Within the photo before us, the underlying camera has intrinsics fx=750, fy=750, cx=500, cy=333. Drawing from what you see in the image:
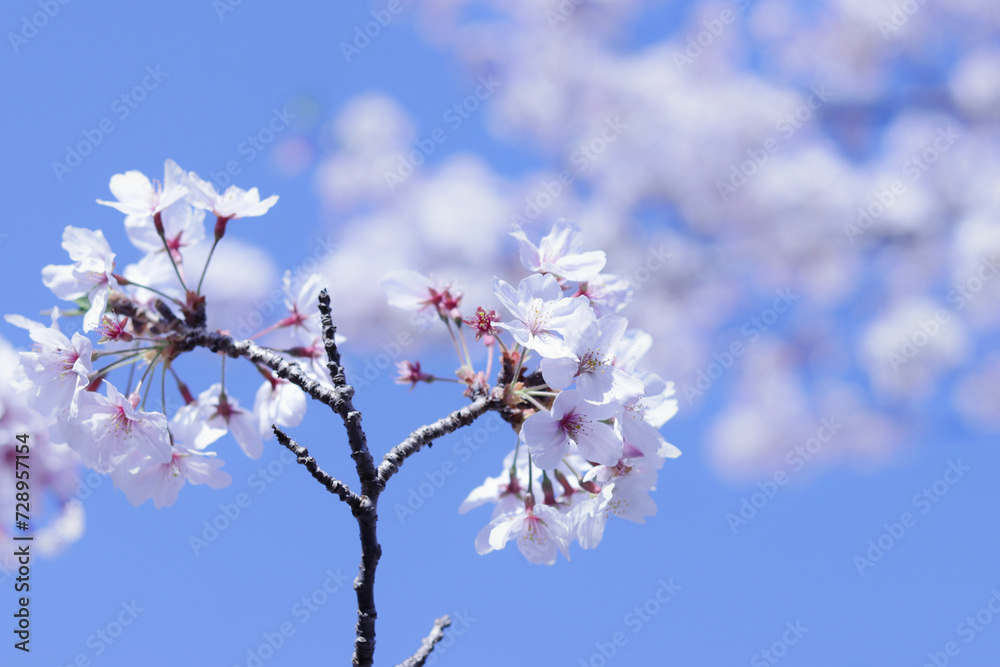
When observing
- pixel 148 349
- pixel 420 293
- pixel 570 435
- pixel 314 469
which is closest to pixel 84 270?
pixel 148 349

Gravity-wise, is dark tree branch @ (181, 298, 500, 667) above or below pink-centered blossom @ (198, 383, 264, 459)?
below

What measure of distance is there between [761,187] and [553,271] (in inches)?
292

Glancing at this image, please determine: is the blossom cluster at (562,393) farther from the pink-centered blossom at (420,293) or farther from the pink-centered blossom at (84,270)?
the pink-centered blossom at (84,270)

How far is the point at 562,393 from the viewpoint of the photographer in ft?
4.75

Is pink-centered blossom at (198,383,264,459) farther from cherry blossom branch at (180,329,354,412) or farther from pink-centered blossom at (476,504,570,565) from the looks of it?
pink-centered blossom at (476,504,570,565)

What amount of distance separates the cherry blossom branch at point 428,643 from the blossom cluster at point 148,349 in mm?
651

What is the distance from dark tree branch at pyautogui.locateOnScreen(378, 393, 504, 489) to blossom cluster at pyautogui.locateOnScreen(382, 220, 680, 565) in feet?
0.17

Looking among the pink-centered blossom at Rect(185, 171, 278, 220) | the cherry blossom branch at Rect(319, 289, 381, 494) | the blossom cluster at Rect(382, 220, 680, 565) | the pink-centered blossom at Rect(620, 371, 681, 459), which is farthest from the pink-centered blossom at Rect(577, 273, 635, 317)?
the pink-centered blossom at Rect(185, 171, 278, 220)

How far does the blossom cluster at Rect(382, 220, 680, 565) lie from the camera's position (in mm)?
1487

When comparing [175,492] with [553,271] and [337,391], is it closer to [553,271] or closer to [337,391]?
[337,391]

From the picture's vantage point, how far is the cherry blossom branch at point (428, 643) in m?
1.45

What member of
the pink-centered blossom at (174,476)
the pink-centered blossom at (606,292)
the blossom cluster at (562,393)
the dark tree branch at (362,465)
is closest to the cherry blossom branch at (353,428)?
the dark tree branch at (362,465)

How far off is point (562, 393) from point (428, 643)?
58cm

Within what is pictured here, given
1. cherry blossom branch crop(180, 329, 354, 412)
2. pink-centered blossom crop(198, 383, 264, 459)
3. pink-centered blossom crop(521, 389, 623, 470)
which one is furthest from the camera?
pink-centered blossom crop(198, 383, 264, 459)
